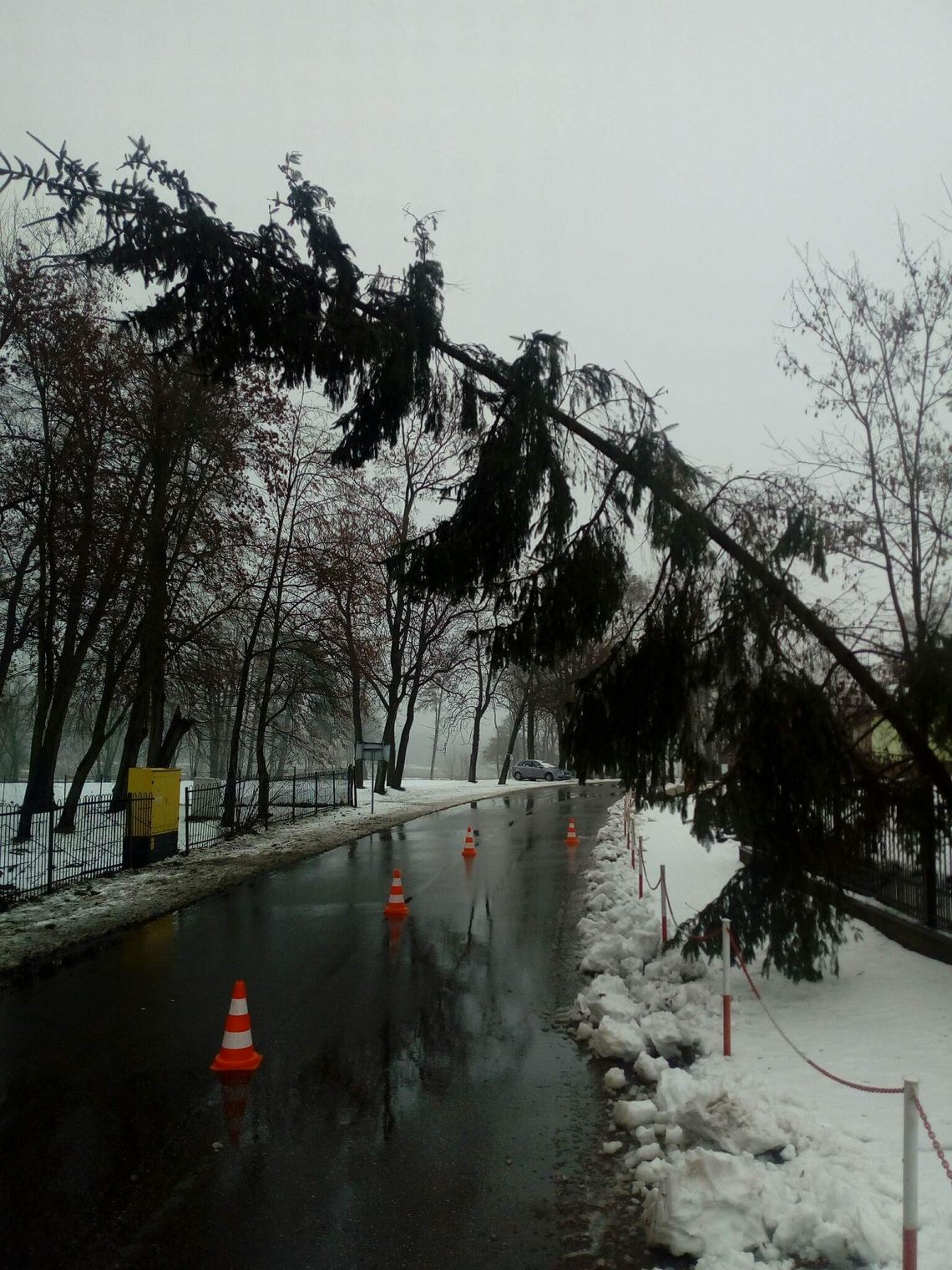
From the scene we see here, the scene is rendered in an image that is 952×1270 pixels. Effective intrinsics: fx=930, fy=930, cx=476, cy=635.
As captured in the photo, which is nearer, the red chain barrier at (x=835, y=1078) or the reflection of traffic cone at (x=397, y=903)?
the red chain barrier at (x=835, y=1078)

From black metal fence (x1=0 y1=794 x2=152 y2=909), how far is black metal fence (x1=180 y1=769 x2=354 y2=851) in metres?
2.04

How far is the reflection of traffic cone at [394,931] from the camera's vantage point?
10562 mm

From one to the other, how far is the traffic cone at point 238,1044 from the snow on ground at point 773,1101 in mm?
2519

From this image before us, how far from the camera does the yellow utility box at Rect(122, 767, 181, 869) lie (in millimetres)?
17047

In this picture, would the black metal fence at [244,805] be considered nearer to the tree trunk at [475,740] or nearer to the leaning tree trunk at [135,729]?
the leaning tree trunk at [135,729]

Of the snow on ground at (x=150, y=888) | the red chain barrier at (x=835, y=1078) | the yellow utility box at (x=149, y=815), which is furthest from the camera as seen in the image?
the yellow utility box at (x=149, y=815)

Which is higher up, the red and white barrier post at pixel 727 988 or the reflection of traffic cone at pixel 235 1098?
the red and white barrier post at pixel 727 988

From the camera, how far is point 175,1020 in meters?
7.78

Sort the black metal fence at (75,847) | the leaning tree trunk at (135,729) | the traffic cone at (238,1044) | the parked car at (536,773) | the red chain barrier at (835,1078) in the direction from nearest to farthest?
the red chain barrier at (835,1078) < the traffic cone at (238,1044) < the black metal fence at (75,847) < the leaning tree trunk at (135,729) < the parked car at (536,773)

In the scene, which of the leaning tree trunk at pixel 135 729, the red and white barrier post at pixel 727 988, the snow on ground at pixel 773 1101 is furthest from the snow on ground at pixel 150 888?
the red and white barrier post at pixel 727 988

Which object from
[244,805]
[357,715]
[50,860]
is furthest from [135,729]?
[357,715]

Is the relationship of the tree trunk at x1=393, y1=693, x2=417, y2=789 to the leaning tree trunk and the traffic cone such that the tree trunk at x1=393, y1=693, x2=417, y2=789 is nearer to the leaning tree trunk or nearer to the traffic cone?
the leaning tree trunk

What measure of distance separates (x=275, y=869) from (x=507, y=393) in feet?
38.3

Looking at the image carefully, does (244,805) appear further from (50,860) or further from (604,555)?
(604,555)
